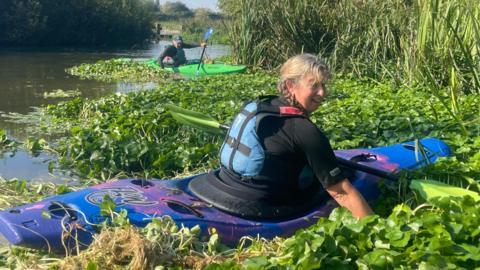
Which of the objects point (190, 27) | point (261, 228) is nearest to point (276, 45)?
point (261, 228)

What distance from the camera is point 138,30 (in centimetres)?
3809

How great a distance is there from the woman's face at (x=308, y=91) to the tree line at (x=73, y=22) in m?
28.9

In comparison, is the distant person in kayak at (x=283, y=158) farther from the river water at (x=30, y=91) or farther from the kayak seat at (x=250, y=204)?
the river water at (x=30, y=91)

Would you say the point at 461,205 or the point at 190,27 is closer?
the point at 461,205

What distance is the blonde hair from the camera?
321 cm

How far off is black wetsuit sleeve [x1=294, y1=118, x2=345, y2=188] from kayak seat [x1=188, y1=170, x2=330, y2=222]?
1.15 feet

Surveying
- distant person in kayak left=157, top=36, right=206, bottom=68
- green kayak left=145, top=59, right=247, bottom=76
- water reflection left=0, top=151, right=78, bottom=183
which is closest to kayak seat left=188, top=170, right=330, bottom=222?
water reflection left=0, top=151, right=78, bottom=183

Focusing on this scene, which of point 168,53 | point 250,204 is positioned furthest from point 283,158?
point 168,53

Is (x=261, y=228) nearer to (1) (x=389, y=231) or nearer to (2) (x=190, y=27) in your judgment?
(1) (x=389, y=231)

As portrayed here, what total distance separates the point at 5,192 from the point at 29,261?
1.61 m

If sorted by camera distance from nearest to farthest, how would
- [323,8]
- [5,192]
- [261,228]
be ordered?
[261,228]
[5,192]
[323,8]

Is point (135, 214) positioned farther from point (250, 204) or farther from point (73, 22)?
point (73, 22)

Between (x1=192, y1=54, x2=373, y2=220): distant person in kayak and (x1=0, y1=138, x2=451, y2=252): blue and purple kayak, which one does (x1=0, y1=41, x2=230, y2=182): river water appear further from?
(x1=192, y1=54, x2=373, y2=220): distant person in kayak

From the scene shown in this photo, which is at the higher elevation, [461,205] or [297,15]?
[297,15]
